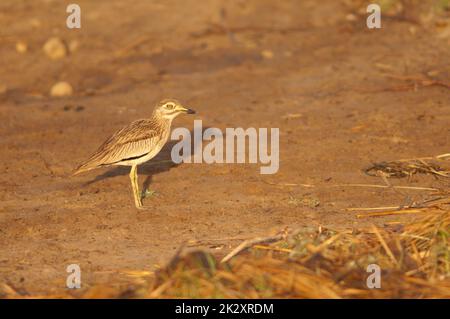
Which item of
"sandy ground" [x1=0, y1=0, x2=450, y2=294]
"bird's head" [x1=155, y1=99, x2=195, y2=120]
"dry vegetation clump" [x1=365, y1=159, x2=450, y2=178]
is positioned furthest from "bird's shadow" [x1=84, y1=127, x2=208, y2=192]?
"dry vegetation clump" [x1=365, y1=159, x2=450, y2=178]

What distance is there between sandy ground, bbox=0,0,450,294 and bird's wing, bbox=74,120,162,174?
→ 13.0 inches

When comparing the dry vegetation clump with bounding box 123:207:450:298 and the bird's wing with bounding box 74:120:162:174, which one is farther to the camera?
the bird's wing with bounding box 74:120:162:174

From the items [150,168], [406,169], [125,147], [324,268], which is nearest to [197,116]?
[150,168]

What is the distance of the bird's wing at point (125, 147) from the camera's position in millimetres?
7723

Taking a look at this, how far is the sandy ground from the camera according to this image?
22.7 ft

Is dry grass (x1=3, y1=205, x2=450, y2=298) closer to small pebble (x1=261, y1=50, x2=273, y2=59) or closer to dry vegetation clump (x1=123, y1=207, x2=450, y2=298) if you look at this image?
dry vegetation clump (x1=123, y1=207, x2=450, y2=298)

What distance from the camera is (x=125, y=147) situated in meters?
7.76

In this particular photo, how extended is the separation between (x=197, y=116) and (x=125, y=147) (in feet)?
8.41

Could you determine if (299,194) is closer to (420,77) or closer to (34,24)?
(420,77)

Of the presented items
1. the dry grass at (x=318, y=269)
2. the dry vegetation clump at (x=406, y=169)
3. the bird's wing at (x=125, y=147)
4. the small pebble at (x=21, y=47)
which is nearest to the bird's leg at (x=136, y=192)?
the bird's wing at (x=125, y=147)

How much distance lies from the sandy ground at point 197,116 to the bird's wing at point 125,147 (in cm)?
33

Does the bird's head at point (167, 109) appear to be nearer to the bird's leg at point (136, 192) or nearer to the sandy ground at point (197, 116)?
the sandy ground at point (197, 116)

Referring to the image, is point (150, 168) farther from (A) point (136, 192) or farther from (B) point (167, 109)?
(A) point (136, 192)

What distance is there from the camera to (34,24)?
14102 mm
